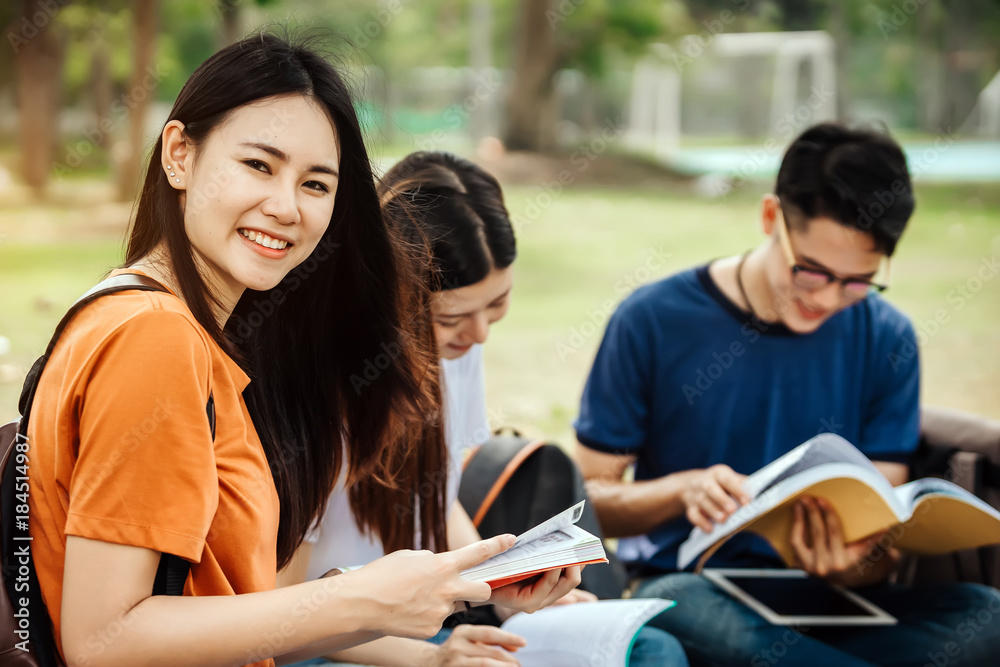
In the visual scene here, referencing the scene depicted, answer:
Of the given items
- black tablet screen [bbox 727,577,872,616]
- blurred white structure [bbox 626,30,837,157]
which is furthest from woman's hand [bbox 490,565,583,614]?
blurred white structure [bbox 626,30,837,157]

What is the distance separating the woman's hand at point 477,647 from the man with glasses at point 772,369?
635 millimetres

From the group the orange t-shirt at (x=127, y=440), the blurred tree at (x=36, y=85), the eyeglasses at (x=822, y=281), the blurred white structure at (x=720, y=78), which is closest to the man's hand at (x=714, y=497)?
the eyeglasses at (x=822, y=281)

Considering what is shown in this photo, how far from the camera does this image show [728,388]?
240 centimetres

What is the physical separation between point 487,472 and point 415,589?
36.1 inches

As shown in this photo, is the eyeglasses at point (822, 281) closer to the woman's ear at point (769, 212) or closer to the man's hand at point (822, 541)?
the woman's ear at point (769, 212)

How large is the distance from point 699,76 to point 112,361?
2325 centimetres

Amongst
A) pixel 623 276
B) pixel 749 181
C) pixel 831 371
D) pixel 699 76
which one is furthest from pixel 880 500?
pixel 699 76

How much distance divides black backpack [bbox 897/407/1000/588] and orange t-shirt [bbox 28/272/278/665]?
1.79 metres

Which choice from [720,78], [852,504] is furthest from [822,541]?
[720,78]

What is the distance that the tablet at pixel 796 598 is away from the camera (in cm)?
216

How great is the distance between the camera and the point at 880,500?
185cm

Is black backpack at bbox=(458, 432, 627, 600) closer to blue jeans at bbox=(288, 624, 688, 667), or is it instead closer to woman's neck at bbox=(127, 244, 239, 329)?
blue jeans at bbox=(288, 624, 688, 667)

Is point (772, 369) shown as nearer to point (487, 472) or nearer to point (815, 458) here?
point (815, 458)

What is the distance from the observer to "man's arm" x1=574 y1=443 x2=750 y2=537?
2.07m
